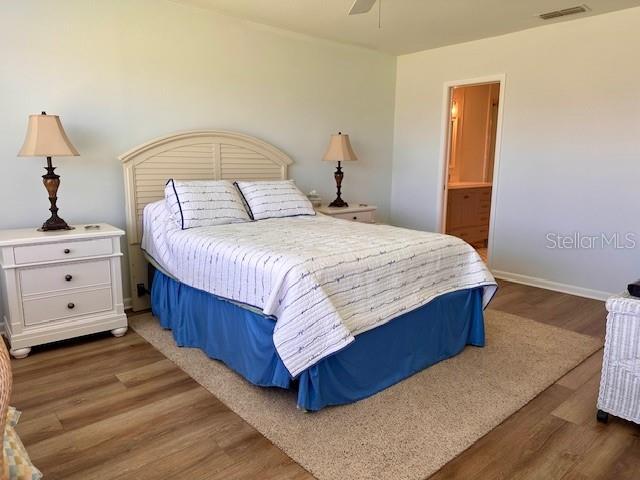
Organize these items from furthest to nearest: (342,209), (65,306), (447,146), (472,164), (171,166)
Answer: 1. (472,164)
2. (447,146)
3. (342,209)
4. (171,166)
5. (65,306)

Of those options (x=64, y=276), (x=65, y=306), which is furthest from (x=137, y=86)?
(x=65, y=306)

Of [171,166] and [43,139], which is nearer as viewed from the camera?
[43,139]

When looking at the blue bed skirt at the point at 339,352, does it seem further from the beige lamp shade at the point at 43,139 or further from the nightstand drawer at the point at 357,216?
the nightstand drawer at the point at 357,216

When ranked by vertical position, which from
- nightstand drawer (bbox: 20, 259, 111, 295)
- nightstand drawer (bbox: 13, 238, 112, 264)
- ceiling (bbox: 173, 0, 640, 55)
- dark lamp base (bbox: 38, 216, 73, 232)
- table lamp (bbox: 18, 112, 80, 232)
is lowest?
nightstand drawer (bbox: 20, 259, 111, 295)

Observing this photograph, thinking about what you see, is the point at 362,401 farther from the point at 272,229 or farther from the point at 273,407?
the point at 272,229

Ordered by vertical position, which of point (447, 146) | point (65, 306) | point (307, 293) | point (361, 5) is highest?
point (361, 5)

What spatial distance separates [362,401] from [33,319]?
6.74ft

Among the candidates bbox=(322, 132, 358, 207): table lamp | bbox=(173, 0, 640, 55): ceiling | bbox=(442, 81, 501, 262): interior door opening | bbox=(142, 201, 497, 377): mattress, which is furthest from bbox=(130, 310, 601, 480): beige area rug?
bbox=(442, 81, 501, 262): interior door opening

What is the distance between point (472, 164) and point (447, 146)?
1946mm

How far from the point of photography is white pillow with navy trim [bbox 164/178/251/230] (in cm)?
317

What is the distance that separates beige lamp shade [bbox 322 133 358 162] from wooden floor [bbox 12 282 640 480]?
8.47ft

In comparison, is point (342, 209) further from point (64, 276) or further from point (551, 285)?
point (64, 276)

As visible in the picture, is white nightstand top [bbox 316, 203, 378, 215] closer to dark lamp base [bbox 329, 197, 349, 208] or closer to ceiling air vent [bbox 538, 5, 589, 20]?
dark lamp base [bbox 329, 197, 349, 208]

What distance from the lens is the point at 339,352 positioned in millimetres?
2223
